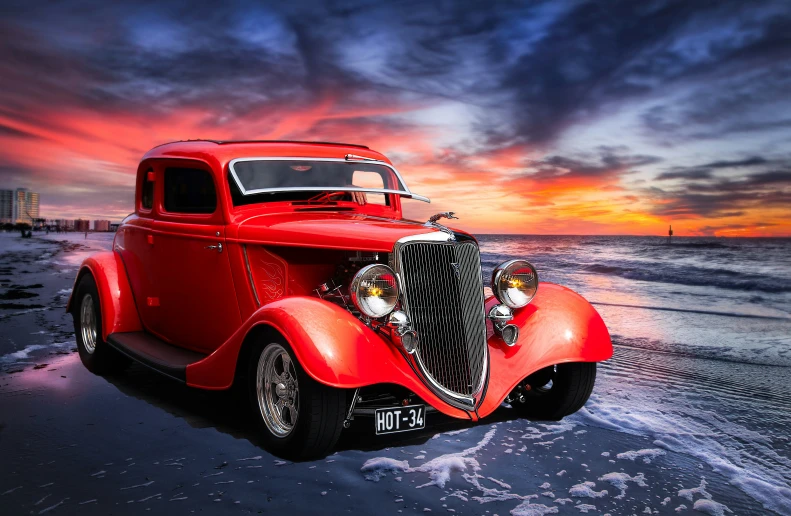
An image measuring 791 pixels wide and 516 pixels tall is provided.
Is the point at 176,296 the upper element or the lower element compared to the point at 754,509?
upper

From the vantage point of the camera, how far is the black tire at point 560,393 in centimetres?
453

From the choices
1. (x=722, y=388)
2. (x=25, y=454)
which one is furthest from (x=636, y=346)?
(x=25, y=454)

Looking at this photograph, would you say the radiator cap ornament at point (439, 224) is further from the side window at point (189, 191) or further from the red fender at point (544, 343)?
the side window at point (189, 191)

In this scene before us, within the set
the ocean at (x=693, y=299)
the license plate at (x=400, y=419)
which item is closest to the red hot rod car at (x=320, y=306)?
the license plate at (x=400, y=419)

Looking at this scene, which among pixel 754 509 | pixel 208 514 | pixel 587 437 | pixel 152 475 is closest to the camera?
pixel 208 514

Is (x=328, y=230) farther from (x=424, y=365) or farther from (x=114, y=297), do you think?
(x=114, y=297)

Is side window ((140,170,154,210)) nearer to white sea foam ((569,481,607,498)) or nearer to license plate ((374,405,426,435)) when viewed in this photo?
license plate ((374,405,426,435))

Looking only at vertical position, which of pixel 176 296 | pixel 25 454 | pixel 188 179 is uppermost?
pixel 188 179

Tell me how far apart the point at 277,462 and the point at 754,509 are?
2.59m

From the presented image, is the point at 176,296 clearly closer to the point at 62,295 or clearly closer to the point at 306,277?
the point at 306,277

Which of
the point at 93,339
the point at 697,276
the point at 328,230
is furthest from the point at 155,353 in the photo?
the point at 697,276

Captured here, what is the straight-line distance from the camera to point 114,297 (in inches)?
238

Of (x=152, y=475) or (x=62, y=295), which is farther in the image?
(x=62, y=295)

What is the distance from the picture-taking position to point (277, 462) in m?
3.73
